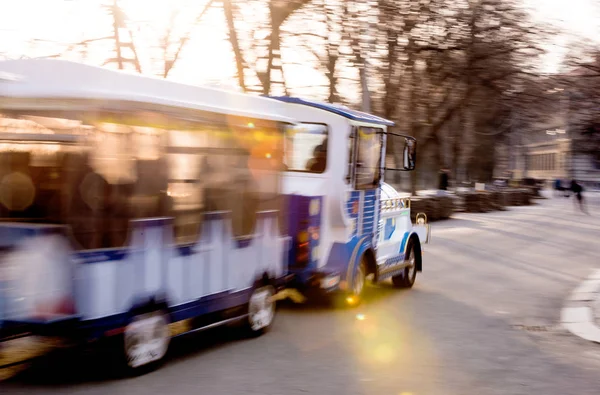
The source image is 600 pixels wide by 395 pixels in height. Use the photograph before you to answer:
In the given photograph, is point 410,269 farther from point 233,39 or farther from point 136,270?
point 233,39

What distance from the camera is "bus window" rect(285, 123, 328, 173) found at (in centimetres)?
1134

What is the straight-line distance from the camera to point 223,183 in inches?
340

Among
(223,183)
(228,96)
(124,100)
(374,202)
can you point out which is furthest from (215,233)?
(374,202)

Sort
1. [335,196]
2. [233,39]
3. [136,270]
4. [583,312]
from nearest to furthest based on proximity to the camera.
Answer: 1. [136,270]
2. [335,196]
3. [583,312]
4. [233,39]

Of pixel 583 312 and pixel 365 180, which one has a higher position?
pixel 365 180

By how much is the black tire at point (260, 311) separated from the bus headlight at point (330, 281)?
1.15m

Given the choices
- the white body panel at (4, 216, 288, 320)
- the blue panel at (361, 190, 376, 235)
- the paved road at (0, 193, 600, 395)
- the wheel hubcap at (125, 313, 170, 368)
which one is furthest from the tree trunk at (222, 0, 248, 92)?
the wheel hubcap at (125, 313, 170, 368)

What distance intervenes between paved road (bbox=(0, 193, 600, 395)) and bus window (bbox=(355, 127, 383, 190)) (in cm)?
157

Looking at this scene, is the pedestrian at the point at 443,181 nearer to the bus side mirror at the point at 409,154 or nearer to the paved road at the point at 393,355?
the paved road at the point at 393,355

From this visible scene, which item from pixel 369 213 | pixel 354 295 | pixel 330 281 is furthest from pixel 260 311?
pixel 369 213

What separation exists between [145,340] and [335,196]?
4117mm

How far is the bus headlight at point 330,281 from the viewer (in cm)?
1081

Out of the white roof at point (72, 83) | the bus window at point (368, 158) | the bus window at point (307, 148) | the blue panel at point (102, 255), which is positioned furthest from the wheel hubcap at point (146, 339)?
the bus window at point (368, 158)

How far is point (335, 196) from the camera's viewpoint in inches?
436
